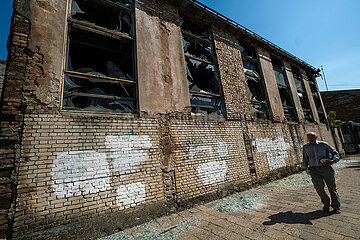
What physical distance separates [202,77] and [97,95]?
12.5 feet

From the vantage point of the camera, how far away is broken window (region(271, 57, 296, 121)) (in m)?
9.13

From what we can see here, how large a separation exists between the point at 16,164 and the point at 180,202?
3.31 m

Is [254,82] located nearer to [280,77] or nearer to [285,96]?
[280,77]

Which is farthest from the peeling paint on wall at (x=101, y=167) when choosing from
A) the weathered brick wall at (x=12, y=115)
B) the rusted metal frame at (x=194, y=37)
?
the rusted metal frame at (x=194, y=37)

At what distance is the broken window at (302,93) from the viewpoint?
10.4 m

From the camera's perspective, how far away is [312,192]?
4391 millimetres

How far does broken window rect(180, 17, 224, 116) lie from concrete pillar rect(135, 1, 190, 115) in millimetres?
490

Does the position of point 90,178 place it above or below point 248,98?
below

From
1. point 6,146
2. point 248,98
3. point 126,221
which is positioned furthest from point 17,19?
point 248,98

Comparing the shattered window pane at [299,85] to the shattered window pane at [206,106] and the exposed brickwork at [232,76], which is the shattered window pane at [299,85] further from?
the shattered window pane at [206,106]

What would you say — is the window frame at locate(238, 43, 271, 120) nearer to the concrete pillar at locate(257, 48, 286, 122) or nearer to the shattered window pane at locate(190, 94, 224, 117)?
the concrete pillar at locate(257, 48, 286, 122)

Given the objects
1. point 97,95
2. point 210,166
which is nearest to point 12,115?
point 97,95

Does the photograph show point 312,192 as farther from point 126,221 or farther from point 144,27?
point 144,27

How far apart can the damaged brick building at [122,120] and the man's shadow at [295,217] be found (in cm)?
177
